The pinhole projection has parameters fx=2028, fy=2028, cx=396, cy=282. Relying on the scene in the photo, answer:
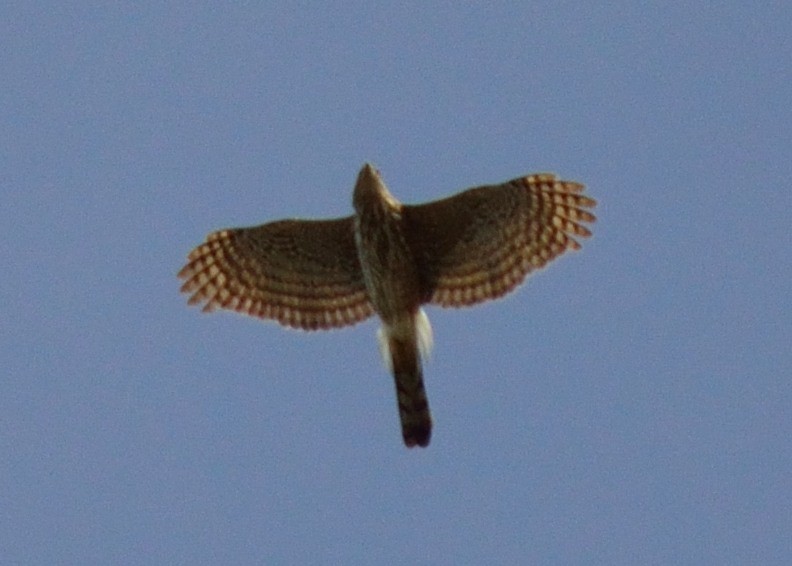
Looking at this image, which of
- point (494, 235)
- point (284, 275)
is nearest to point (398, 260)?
point (494, 235)

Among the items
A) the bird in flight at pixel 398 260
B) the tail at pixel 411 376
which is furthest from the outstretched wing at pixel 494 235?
the tail at pixel 411 376

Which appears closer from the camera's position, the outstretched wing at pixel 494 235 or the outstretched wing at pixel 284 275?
the outstretched wing at pixel 494 235

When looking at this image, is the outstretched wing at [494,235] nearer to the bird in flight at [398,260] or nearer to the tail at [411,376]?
the bird in flight at [398,260]

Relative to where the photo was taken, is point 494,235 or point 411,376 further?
point 494,235

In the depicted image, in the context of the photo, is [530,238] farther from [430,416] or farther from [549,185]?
[430,416]

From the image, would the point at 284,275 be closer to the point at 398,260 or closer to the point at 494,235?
the point at 398,260
